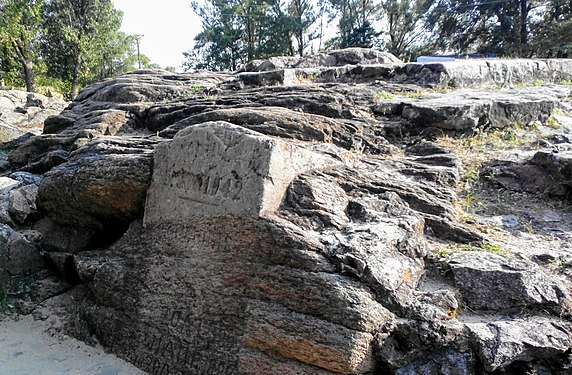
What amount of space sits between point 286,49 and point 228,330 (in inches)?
1107

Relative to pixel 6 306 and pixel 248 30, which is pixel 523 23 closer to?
pixel 248 30

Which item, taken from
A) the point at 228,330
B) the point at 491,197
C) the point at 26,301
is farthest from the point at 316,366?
the point at 26,301

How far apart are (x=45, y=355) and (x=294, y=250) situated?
275cm

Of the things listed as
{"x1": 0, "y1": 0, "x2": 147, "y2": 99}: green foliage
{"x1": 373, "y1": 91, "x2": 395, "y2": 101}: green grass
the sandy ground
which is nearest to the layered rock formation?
the sandy ground

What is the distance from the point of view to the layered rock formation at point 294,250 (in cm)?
314

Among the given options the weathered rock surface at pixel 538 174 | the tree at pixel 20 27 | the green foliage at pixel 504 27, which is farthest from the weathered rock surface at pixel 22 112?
the green foliage at pixel 504 27

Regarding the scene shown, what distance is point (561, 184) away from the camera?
4.68 metres

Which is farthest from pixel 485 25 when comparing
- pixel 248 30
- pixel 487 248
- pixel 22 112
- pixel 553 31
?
pixel 487 248

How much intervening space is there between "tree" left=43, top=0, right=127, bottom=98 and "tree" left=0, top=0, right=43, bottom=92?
1639 millimetres

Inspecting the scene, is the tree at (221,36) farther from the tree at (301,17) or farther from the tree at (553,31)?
the tree at (553,31)

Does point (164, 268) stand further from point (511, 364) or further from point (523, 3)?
point (523, 3)

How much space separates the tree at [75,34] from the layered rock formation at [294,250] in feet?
62.4

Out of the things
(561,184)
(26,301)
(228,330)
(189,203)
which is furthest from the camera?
(26,301)

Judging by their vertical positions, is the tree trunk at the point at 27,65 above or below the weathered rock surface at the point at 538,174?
above
